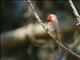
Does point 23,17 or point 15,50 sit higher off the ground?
point 23,17

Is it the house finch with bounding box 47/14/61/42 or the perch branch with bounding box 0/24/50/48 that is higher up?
the house finch with bounding box 47/14/61/42

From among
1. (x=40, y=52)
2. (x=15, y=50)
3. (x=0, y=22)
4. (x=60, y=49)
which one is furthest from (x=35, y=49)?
(x=60, y=49)

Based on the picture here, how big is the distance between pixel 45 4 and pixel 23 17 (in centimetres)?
25

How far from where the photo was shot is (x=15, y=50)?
4.14 m

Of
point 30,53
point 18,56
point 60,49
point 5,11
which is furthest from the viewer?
point 5,11

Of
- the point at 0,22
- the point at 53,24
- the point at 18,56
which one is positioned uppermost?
the point at 53,24

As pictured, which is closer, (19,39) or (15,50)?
(19,39)

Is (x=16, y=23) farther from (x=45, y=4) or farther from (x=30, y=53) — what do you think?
(x=30, y=53)

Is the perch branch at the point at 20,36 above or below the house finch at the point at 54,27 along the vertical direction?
below

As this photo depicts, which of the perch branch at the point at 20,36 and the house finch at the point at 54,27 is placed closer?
the house finch at the point at 54,27

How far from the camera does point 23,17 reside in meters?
4.12

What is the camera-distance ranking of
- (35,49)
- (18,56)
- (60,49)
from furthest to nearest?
(18,56), (35,49), (60,49)

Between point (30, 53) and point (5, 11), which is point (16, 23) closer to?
point (5, 11)

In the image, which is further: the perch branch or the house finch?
the perch branch
